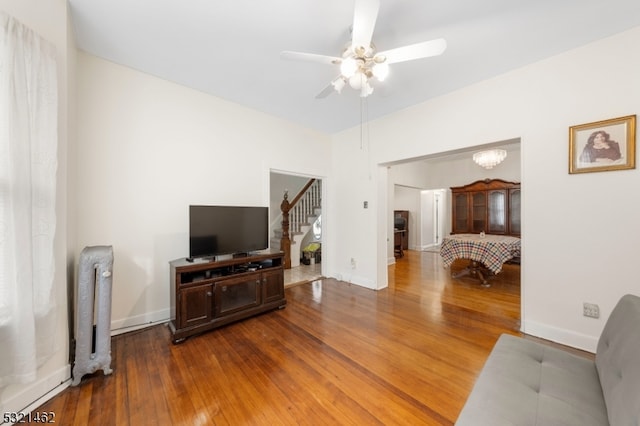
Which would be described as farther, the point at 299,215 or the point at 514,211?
the point at 299,215

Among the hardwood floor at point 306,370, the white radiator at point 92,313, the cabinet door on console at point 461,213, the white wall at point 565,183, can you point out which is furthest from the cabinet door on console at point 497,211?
the white radiator at point 92,313

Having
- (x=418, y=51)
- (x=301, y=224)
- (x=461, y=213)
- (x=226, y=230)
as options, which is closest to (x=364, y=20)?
(x=418, y=51)

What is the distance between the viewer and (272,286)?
9.60 feet

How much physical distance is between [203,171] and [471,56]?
3099 millimetres

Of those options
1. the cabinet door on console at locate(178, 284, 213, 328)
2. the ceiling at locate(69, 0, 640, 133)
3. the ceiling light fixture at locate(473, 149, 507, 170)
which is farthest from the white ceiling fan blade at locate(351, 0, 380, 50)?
the ceiling light fixture at locate(473, 149, 507, 170)

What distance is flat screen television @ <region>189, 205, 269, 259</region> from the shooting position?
2.49 meters

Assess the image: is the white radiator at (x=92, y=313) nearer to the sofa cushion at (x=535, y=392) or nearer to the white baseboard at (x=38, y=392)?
the white baseboard at (x=38, y=392)

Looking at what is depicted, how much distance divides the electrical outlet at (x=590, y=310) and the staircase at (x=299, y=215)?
435 cm

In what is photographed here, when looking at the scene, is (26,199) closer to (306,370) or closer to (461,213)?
(306,370)

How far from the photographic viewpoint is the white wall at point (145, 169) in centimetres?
226

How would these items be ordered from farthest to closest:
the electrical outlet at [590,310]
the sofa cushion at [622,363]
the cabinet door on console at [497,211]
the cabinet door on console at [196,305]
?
1. the cabinet door on console at [497,211]
2. the cabinet door on console at [196,305]
3. the electrical outlet at [590,310]
4. the sofa cushion at [622,363]

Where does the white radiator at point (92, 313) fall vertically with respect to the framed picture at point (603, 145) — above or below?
below

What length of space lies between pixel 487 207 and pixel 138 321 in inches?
282

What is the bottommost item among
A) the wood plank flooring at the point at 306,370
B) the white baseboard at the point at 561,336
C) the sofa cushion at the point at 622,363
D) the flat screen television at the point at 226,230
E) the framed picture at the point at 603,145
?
the wood plank flooring at the point at 306,370
